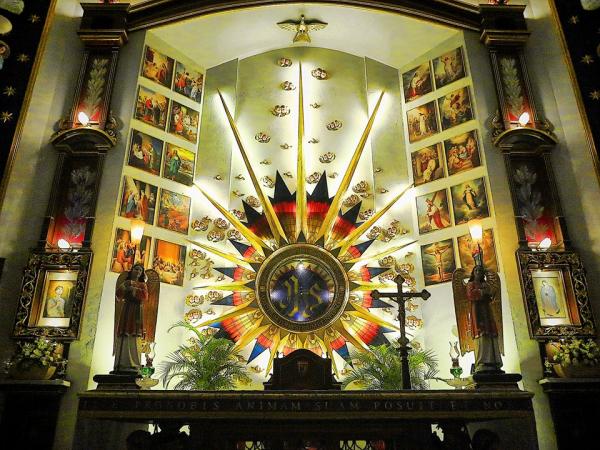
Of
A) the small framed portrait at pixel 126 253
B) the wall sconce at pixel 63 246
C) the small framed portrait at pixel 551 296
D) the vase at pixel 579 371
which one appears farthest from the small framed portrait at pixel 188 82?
the vase at pixel 579 371

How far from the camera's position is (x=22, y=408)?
21.7 feet

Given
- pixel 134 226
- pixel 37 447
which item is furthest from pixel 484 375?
pixel 37 447

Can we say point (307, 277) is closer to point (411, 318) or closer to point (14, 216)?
point (411, 318)

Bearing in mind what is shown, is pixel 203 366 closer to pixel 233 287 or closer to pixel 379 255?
pixel 233 287

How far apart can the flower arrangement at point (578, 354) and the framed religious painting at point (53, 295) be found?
5971mm

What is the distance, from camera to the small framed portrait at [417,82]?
9.95 meters

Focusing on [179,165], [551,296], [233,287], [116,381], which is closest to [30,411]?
[116,381]

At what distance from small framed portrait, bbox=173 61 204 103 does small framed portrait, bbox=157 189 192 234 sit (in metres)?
2.02

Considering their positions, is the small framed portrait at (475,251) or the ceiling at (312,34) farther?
the ceiling at (312,34)

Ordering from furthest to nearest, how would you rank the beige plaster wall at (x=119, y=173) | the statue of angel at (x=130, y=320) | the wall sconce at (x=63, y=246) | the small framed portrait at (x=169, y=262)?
the small framed portrait at (x=169, y=262), the wall sconce at (x=63, y=246), the beige plaster wall at (x=119, y=173), the statue of angel at (x=130, y=320)

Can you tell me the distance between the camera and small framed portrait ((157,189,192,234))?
8758 mm

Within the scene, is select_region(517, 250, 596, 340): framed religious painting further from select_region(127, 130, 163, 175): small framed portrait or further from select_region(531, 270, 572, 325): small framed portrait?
select_region(127, 130, 163, 175): small framed portrait

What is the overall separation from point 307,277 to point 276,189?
1.86 m

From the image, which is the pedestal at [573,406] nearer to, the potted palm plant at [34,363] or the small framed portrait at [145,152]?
the potted palm plant at [34,363]
